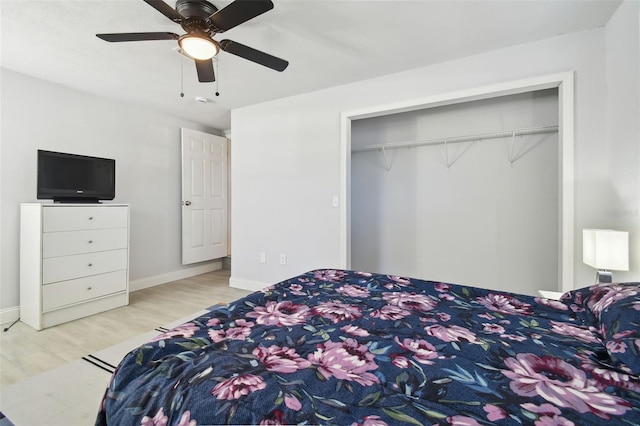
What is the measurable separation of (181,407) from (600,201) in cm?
281

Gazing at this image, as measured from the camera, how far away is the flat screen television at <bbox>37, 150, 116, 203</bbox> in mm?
2752

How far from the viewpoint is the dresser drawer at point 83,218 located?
8.48ft

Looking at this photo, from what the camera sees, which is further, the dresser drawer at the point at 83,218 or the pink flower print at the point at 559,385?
the dresser drawer at the point at 83,218

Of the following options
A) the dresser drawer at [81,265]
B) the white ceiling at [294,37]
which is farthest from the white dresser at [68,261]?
the white ceiling at [294,37]

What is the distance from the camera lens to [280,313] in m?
1.25

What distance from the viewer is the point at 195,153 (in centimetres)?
433

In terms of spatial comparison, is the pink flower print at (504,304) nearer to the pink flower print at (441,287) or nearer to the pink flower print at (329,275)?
the pink flower print at (441,287)

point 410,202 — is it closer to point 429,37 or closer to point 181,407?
point 429,37

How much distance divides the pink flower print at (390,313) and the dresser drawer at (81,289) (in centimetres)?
298

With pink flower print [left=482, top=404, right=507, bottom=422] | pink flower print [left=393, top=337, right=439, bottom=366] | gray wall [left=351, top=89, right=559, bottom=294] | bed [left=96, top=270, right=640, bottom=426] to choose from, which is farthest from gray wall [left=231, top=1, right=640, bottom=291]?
pink flower print [left=482, top=404, right=507, bottom=422]

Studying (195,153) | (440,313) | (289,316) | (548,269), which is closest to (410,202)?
(548,269)

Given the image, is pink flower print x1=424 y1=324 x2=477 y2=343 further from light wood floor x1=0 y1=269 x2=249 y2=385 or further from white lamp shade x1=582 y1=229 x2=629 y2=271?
light wood floor x1=0 y1=269 x2=249 y2=385

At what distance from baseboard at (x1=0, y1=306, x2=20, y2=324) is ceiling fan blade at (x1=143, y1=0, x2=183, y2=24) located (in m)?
3.03

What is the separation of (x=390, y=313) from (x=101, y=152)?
3.76m
